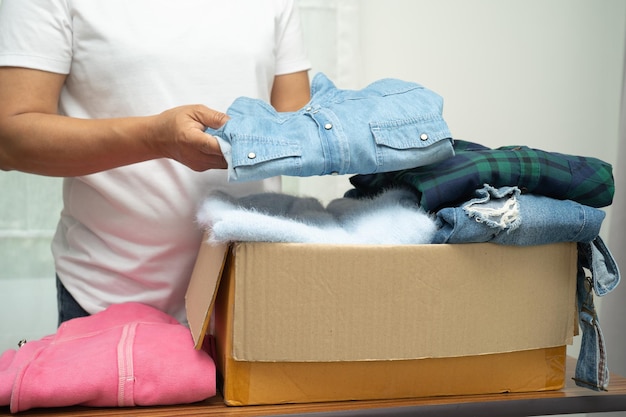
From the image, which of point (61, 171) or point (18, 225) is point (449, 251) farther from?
point (18, 225)

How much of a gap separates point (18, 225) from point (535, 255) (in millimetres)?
1115

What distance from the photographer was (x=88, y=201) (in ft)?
2.63

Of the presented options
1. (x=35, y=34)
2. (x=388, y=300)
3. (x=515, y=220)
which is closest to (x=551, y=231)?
(x=515, y=220)

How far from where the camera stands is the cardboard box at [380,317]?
58cm

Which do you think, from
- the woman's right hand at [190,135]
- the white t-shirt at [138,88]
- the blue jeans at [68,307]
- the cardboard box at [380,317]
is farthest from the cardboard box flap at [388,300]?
the blue jeans at [68,307]

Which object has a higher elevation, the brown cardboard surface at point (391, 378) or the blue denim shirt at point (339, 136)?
the blue denim shirt at point (339, 136)

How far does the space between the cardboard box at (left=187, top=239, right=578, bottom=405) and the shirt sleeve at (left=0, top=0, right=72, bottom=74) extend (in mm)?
272

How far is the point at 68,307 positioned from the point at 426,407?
1.51ft

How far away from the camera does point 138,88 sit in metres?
0.75

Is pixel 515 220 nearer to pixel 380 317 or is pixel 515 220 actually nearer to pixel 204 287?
pixel 380 317

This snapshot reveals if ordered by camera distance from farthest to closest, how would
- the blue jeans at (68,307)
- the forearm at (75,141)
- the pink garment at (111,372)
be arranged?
1. the blue jeans at (68,307)
2. the forearm at (75,141)
3. the pink garment at (111,372)

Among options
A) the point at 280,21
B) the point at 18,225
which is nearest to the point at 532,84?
the point at 280,21

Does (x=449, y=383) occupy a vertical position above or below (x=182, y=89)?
below

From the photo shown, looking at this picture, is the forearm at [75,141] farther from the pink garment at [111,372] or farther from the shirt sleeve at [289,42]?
the shirt sleeve at [289,42]
